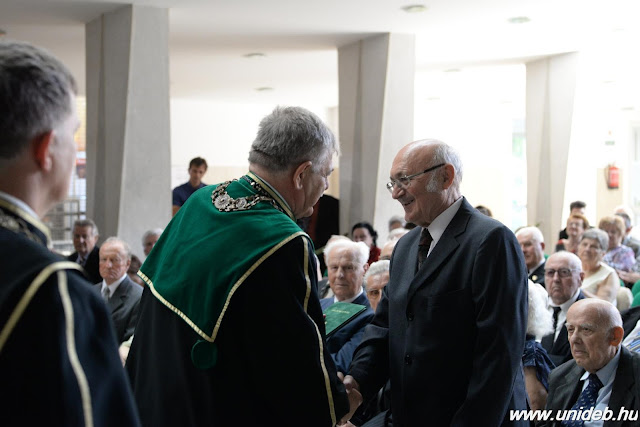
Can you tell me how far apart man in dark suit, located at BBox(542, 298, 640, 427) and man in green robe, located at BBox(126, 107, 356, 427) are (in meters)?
1.70

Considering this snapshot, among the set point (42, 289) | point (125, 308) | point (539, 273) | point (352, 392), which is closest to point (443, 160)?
point (352, 392)

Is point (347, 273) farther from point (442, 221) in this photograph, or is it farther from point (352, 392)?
point (352, 392)

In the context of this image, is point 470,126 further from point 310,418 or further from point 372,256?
point 310,418

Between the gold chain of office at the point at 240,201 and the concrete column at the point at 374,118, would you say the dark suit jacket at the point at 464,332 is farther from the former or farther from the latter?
the concrete column at the point at 374,118

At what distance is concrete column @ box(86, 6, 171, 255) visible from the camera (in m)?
8.11

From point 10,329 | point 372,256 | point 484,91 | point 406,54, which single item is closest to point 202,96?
point 484,91

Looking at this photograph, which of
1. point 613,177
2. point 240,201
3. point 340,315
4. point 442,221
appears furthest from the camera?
point 613,177

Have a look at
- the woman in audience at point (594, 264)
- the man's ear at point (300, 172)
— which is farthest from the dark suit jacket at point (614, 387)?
the woman in audience at point (594, 264)

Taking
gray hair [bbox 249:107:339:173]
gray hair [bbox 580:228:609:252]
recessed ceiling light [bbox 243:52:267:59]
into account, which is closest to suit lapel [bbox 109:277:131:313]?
gray hair [bbox 249:107:339:173]

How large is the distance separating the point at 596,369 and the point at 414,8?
5.80 meters

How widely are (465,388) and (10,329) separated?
5.19 feet

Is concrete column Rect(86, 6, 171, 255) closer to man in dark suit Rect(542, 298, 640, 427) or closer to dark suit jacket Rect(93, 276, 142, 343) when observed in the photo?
dark suit jacket Rect(93, 276, 142, 343)

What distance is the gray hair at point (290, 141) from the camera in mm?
2045

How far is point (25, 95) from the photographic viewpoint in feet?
3.66
